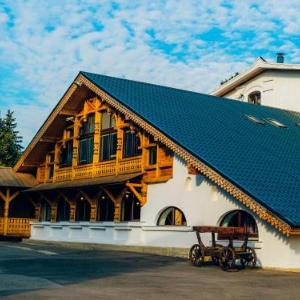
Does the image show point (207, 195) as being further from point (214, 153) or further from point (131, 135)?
point (131, 135)

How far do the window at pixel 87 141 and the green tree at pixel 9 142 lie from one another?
28573mm

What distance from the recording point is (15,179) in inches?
1294

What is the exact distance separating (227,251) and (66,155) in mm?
16801

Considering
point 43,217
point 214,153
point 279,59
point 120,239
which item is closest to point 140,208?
point 120,239

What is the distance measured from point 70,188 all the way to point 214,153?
993 cm

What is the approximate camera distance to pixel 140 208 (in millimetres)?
24562

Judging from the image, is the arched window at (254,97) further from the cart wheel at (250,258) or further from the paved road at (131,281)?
the cart wheel at (250,258)

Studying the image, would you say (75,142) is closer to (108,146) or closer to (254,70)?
(108,146)

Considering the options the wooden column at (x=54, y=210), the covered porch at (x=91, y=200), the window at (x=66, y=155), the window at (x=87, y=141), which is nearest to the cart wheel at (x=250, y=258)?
the covered porch at (x=91, y=200)

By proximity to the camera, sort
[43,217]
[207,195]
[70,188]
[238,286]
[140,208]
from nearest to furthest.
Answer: [238,286] → [207,195] → [140,208] → [70,188] → [43,217]

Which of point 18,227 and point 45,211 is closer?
point 18,227

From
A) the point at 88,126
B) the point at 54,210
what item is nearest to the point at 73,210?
the point at 54,210

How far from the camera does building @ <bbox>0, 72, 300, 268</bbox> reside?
18172mm

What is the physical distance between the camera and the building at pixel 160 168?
18.2 meters
